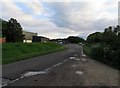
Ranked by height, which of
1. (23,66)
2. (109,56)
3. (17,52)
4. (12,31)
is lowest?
(23,66)

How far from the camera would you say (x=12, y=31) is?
193 feet

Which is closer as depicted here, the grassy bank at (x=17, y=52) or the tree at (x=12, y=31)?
the grassy bank at (x=17, y=52)

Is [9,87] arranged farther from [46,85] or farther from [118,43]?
[118,43]

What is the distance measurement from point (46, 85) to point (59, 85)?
507 mm

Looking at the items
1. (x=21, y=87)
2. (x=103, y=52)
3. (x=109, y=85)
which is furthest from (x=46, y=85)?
(x=103, y=52)

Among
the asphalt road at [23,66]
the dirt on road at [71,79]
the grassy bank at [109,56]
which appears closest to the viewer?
the dirt on road at [71,79]

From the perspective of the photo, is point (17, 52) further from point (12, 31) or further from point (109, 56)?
point (12, 31)

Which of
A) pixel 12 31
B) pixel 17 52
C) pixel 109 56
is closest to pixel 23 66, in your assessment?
pixel 109 56

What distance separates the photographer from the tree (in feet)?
190

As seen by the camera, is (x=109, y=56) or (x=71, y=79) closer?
(x=71, y=79)

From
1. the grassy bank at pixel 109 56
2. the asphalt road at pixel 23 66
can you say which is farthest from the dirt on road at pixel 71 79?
the grassy bank at pixel 109 56

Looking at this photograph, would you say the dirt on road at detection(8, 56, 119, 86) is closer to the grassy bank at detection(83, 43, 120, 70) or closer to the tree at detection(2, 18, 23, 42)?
the grassy bank at detection(83, 43, 120, 70)

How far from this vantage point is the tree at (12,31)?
2286 inches

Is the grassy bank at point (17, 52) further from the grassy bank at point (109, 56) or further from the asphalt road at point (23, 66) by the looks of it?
the grassy bank at point (109, 56)
